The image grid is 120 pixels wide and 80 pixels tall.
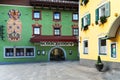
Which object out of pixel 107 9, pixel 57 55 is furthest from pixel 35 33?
pixel 107 9

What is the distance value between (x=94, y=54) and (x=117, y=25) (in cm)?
532

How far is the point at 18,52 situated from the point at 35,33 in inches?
145

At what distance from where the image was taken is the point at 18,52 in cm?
3372

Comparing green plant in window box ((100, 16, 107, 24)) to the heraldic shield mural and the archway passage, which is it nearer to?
the heraldic shield mural

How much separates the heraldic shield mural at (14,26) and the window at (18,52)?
1.42 meters

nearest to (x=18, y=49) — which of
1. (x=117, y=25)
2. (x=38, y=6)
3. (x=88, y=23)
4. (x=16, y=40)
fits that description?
(x=16, y=40)

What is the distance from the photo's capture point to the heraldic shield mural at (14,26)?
3350 cm

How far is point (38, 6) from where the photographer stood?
34438 mm

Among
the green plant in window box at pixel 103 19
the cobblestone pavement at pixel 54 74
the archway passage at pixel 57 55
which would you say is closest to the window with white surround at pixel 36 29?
the archway passage at pixel 57 55

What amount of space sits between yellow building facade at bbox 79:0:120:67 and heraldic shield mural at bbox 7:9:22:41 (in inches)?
442

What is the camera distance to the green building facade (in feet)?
109

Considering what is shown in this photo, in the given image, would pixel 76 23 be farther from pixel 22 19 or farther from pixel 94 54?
pixel 94 54

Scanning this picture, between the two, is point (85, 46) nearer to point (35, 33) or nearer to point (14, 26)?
point (35, 33)

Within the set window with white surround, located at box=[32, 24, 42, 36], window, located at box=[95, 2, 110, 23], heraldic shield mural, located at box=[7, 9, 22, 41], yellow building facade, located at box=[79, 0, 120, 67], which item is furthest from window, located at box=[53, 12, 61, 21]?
window, located at box=[95, 2, 110, 23]
